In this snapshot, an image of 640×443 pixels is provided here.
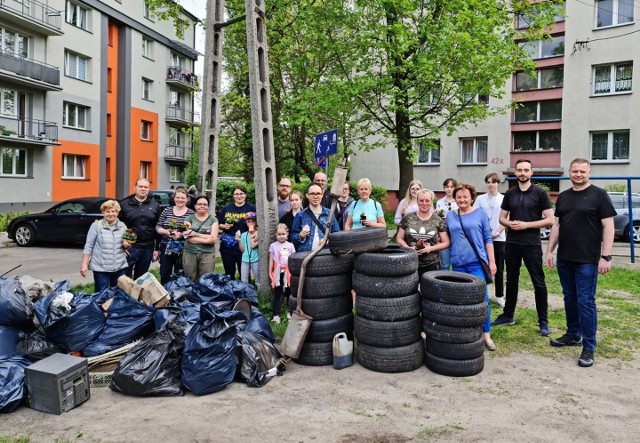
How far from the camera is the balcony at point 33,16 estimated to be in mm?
22781

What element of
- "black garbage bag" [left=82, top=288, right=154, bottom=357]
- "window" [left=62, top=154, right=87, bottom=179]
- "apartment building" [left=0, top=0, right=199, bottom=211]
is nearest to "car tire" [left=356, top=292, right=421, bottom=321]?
"black garbage bag" [left=82, top=288, right=154, bottom=357]

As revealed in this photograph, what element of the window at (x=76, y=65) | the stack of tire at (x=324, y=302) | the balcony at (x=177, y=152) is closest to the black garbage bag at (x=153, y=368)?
the stack of tire at (x=324, y=302)

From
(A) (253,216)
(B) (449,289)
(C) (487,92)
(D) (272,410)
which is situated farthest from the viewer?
(C) (487,92)

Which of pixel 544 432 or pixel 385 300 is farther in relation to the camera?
pixel 385 300

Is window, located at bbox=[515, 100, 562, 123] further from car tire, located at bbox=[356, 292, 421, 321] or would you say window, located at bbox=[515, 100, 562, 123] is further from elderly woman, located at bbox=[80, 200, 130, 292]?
elderly woman, located at bbox=[80, 200, 130, 292]

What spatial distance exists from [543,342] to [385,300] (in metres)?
2.28

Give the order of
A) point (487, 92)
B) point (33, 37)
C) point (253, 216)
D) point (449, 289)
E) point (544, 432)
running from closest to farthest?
point (544, 432) → point (449, 289) → point (253, 216) → point (487, 92) → point (33, 37)

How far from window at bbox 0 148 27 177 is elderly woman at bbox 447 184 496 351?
23840 mm

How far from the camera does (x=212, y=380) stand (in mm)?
4445

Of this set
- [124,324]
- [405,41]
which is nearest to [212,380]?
[124,324]

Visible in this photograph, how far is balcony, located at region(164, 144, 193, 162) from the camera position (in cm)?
3528

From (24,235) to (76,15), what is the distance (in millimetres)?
17848

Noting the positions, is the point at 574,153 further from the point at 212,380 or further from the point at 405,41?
the point at 212,380

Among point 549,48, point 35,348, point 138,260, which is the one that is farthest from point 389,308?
point 549,48
